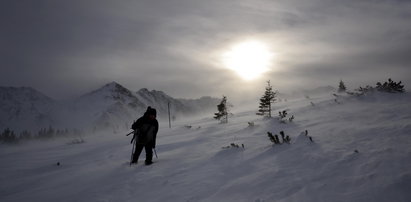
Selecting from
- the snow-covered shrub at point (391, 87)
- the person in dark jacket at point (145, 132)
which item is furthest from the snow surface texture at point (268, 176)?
the snow-covered shrub at point (391, 87)

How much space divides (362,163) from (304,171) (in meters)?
0.99

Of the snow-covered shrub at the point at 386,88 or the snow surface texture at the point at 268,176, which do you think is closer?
the snow surface texture at the point at 268,176

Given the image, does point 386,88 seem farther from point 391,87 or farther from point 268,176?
point 268,176

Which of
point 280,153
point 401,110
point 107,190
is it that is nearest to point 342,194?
point 280,153

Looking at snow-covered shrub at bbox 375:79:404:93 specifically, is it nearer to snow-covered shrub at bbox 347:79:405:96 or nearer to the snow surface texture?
snow-covered shrub at bbox 347:79:405:96

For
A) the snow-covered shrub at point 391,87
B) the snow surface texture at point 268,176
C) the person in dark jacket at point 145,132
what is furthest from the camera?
the snow-covered shrub at point 391,87

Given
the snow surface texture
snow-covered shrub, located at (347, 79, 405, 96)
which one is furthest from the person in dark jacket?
snow-covered shrub, located at (347, 79, 405, 96)

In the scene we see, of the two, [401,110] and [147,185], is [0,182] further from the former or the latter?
[401,110]

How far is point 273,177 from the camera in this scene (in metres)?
4.73

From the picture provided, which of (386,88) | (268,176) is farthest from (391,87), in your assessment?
(268,176)

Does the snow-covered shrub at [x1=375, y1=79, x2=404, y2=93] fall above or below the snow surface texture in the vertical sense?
above

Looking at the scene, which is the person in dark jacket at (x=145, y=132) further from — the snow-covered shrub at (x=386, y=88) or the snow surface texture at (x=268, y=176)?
the snow-covered shrub at (x=386, y=88)

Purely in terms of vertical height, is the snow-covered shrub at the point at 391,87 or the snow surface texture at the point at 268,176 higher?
the snow-covered shrub at the point at 391,87

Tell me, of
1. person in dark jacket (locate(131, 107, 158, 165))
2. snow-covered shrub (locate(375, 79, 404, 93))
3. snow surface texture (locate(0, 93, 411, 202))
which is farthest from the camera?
snow-covered shrub (locate(375, 79, 404, 93))
